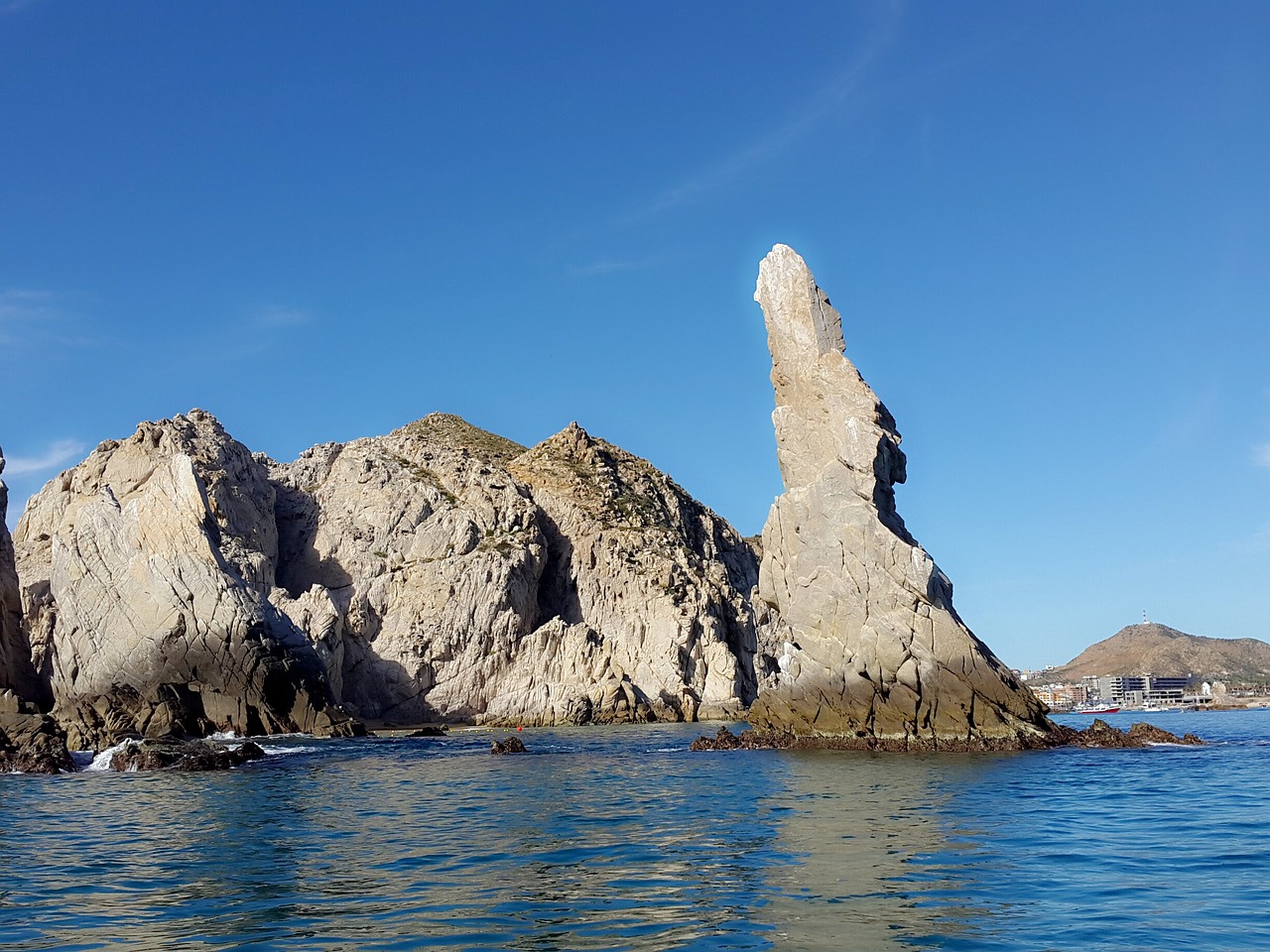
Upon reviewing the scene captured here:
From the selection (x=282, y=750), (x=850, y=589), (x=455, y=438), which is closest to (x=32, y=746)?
(x=282, y=750)

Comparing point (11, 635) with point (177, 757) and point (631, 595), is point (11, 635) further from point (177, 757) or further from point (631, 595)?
point (631, 595)

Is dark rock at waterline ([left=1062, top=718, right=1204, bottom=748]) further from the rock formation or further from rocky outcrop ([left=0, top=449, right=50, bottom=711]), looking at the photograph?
rocky outcrop ([left=0, top=449, right=50, bottom=711])

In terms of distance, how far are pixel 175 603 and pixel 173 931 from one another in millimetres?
52524

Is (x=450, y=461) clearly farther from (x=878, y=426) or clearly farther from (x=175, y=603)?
(x=878, y=426)

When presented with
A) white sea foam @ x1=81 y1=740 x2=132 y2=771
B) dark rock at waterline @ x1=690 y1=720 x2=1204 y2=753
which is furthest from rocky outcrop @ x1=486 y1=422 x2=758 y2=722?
white sea foam @ x1=81 y1=740 x2=132 y2=771

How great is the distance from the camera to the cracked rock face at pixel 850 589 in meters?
39.8

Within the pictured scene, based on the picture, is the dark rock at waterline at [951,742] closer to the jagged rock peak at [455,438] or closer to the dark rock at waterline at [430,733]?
the dark rock at waterline at [430,733]

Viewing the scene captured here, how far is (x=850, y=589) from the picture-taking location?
4172 cm

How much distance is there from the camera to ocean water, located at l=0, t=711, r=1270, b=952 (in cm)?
1211

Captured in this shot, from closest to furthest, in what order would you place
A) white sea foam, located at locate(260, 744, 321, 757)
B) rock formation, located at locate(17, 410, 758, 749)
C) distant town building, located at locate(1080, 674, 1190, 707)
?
white sea foam, located at locate(260, 744, 321, 757) < rock formation, located at locate(17, 410, 758, 749) < distant town building, located at locate(1080, 674, 1190, 707)

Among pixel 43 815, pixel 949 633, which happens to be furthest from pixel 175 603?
pixel 949 633

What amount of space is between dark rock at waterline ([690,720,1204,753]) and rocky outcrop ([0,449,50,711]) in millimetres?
37408

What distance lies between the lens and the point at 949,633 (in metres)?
39.7

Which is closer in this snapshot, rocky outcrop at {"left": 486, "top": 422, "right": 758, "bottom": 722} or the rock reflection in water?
the rock reflection in water
